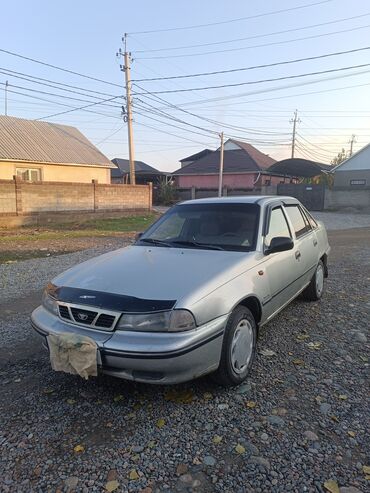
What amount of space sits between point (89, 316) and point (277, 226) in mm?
2436

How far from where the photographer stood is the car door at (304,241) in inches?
188

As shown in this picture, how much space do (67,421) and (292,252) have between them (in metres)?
2.93

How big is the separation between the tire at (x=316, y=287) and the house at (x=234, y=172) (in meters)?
28.9

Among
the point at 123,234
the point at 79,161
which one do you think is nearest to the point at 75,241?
the point at 123,234

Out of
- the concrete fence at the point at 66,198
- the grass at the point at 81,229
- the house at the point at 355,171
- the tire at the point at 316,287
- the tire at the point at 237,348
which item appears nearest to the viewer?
the tire at the point at 237,348

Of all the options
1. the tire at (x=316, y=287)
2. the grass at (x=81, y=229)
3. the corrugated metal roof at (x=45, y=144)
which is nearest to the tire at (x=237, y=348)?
Result: the tire at (x=316, y=287)

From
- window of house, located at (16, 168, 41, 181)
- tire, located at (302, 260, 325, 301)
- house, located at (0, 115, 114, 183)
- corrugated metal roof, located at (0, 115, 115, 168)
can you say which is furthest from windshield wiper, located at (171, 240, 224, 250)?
window of house, located at (16, 168, 41, 181)

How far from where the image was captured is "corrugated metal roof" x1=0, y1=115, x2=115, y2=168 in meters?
22.2

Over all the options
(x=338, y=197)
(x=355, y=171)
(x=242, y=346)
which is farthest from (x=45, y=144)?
(x=355, y=171)

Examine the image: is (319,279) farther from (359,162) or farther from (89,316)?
(359,162)

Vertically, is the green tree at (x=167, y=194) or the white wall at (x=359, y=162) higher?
the white wall at (x=359, y=162)

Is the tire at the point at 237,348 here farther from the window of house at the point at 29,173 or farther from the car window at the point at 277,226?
the window of house at the point at 29,173

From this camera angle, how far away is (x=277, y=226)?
4.38 m

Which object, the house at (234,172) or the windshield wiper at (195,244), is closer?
the windshield wiper at (195,244)
